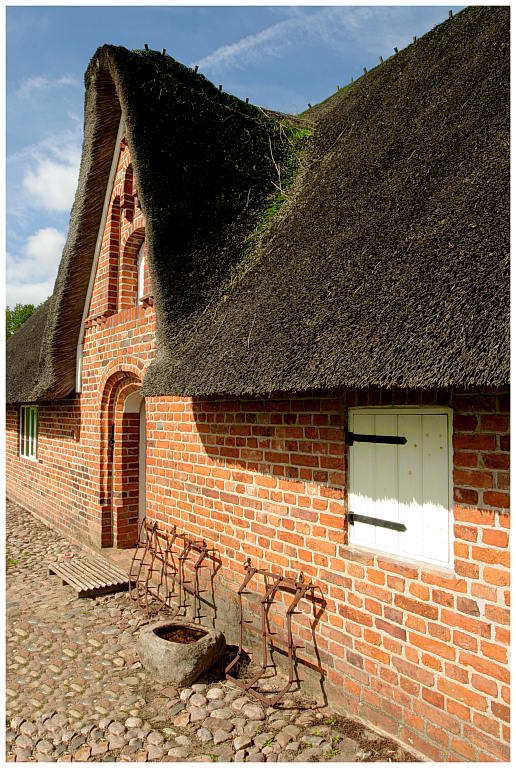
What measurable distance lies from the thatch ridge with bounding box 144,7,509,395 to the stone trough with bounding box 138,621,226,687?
2.05 meters

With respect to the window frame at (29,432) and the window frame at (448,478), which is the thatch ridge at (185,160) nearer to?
the window frame at (448,478)

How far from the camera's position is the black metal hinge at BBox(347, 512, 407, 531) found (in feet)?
10.7

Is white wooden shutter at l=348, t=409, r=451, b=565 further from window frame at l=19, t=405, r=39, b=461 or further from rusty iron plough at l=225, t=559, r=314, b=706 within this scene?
window frame at l=19, t=405, r=39, b=461

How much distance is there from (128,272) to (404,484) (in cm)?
573

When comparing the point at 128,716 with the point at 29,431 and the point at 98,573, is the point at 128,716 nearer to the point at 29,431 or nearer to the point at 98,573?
the point at 98,573

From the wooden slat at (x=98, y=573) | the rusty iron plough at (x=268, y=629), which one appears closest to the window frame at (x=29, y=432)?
the wooden slat at (x=98, y=573)

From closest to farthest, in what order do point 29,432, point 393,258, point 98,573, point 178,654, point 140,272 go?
point 393,258, point 178,654, point 98,573, point 140,272, point 29,432

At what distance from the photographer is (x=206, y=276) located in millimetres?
4973

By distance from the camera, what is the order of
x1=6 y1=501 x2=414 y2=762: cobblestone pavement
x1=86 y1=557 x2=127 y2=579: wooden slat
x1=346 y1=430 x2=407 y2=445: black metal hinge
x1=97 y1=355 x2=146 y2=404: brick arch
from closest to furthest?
x1=6 y1=501 x2=414 y2=762: cobblestone pavement, x1=346 y1=430 x2=407 y2=445: black metal hinge, x1=86 y1=557 x2=127 y2=579: wooden slat, x1=97 y1=355 x2=146 y2=404: brick arch

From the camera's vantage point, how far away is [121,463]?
24.8ft

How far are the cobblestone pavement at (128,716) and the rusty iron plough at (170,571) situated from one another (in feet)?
1.75

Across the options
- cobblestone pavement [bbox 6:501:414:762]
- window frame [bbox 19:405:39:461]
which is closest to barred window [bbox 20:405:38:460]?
window frame [bbox 19:405:39:461]

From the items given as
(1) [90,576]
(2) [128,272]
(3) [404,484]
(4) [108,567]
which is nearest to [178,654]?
(3) [404,484]

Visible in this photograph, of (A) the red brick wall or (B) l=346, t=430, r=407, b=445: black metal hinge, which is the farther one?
(A) the red brick wall
